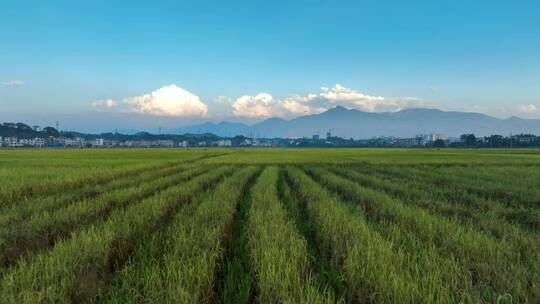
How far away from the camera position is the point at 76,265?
3.44 metres

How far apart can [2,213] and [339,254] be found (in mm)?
7220

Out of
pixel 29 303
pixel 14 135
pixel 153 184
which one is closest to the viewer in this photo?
pixel 29 303

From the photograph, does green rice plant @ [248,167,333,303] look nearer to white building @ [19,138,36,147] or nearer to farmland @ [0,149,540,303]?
farmland @ [0,149,540,303]

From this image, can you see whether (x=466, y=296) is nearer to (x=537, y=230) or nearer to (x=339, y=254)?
(x=339, y=254)

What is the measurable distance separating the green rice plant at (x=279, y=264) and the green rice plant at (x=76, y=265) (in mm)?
1766

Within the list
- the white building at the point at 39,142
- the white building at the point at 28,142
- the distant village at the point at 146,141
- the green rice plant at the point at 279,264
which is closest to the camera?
the green rice plant at the point at 279,264

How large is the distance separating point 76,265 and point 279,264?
2310 millimetres

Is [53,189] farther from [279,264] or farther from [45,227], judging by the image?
[279,264]

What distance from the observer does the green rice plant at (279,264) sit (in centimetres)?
278

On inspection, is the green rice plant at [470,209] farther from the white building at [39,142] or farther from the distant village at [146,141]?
the white building at [39,142]

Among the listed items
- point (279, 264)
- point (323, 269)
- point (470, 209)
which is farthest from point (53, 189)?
point (470, 209)

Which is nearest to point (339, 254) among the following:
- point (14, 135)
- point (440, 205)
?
point (440, 205)

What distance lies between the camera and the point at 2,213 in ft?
21.6

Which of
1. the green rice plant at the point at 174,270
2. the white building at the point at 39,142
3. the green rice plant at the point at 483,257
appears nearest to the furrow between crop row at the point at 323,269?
the green rice plant at the point at 174,270
